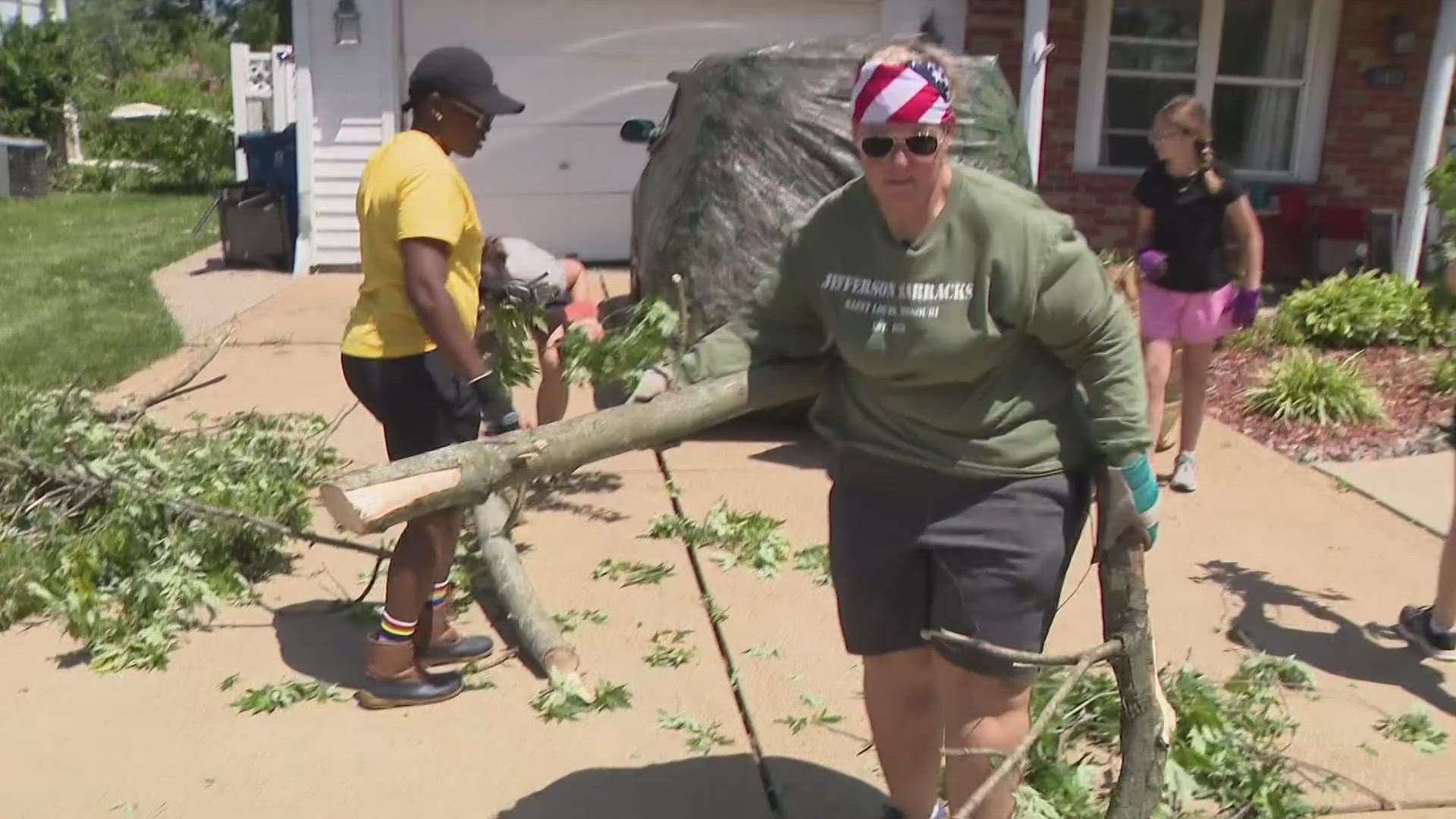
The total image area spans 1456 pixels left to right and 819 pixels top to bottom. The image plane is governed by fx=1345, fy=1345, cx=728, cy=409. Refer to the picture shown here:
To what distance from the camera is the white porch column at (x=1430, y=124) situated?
9.54 m

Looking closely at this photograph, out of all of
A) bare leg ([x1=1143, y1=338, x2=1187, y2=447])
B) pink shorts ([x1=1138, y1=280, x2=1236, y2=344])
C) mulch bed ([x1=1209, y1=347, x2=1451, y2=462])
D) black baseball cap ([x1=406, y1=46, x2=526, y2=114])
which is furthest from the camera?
mulch bed ([x1=1209, y1=347, x2=1451, y2=462])

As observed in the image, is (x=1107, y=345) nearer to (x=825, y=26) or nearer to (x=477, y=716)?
(x=477, y=716)

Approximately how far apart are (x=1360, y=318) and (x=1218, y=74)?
344 cm

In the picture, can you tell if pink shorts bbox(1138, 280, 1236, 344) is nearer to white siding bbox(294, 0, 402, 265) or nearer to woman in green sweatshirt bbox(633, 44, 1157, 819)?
woman in green sweatshirt bbox(633, 44, 1157, 819)

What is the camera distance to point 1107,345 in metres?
2.47

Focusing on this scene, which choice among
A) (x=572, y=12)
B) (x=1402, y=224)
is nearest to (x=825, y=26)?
(x=572, y=12)

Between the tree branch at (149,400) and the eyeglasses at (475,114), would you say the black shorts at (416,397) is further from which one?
the tree branch at (149,400)

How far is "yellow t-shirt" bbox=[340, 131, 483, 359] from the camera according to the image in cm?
342

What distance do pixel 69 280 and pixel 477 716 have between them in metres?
8.15

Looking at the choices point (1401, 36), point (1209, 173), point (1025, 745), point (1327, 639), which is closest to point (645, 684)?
point (1025, 745)

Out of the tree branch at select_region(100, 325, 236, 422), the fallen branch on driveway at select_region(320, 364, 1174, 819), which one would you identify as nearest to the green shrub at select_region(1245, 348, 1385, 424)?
the fallen branch on driveway at select_region(320, 364, 1174, 819)

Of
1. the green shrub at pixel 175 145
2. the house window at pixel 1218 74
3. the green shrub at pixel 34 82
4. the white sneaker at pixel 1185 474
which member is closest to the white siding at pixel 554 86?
the house window at pixel 1218 74

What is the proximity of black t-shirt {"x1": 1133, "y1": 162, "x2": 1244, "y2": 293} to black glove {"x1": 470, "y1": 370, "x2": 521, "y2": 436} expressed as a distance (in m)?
3.06

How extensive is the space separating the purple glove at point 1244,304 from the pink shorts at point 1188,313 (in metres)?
0.02
